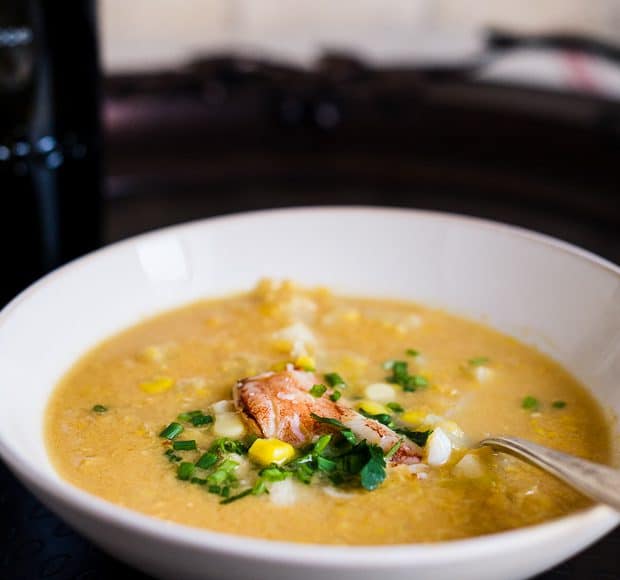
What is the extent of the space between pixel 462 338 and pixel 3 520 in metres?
1.07

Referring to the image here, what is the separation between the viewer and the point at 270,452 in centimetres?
158

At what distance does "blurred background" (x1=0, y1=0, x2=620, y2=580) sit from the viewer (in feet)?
8.12

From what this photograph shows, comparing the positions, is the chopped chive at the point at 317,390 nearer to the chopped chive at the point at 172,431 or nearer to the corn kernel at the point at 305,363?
the corn kernel at the point at 305,363

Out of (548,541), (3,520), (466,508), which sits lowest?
(3,520)

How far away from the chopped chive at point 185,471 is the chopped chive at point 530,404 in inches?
26.9

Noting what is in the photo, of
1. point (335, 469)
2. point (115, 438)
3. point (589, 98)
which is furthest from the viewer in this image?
point (589, 98)

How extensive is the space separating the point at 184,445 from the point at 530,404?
2.26 ft

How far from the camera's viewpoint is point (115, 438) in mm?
1716

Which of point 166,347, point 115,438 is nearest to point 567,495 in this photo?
point 115,438

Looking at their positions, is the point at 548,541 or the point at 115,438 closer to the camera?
Result: the point at 548,541

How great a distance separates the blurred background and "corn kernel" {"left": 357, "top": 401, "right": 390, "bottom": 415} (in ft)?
3.55

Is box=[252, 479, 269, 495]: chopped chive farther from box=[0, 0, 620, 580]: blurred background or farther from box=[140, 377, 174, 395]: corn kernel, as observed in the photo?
box=[0, 0, 620, 580]: blurred background

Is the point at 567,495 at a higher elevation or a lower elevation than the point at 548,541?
lower

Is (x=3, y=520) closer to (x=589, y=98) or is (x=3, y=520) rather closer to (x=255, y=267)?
(x=255, y=267)
